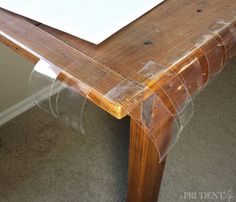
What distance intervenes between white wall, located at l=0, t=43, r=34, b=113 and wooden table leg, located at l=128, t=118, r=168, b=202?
2.19 ft

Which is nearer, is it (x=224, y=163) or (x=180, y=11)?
(x=180, y=11)

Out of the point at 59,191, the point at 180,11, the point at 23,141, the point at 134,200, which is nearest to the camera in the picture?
the point at 180,11

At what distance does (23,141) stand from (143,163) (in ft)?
2.29

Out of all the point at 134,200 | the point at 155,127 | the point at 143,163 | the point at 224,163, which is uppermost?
the point at 155,127

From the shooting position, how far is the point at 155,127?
0.43 metres

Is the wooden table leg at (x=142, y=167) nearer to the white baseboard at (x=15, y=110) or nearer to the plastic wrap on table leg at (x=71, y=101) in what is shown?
the plastic wrap on table leg at (x=71, y=101)

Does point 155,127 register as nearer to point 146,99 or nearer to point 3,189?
point 146,99

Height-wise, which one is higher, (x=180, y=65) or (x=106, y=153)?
(x=180, y=65)

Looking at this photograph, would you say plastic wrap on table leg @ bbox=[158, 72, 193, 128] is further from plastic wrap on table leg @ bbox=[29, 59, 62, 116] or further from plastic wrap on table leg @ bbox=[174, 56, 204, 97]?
plastic wrap on table leg @ bbox=[29, 59, 62, 116]

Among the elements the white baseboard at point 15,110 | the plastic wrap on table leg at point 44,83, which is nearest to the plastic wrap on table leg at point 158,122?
the plastic wrap on table leg at point 44,83

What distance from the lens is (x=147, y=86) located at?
1.27ft

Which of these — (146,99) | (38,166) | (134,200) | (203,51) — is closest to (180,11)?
(203,51)

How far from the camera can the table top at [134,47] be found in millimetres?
393

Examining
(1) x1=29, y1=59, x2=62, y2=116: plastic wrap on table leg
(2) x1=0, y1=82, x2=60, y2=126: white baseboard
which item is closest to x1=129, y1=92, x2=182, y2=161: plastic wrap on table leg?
(1) x1=29, y1=59, x2=62, y2=116: plastic wrap on table leg
